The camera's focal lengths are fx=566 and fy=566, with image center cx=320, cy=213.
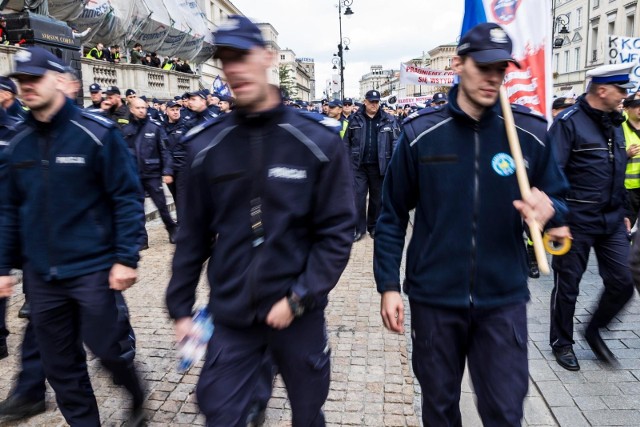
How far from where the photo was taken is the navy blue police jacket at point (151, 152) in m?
8.65

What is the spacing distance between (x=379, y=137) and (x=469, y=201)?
6959mm

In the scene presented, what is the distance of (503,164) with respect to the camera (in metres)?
2.49

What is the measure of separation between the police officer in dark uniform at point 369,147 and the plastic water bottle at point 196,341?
688 cm

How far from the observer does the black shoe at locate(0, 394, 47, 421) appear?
366 centimetres

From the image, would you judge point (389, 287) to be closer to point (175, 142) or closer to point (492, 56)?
point (492, 56)

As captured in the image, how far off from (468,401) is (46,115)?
3200mm

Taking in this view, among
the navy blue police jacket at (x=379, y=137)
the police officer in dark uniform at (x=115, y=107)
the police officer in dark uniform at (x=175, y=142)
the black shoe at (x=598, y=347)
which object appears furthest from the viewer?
the police officer in dark uniform at (x=115, y=107)

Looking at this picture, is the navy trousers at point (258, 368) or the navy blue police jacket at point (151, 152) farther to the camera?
the navy blue police jacket at point (151, 152)

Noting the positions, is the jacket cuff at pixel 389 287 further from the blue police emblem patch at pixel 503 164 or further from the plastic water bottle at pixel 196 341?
the plastic water bottle at pixel 196 341

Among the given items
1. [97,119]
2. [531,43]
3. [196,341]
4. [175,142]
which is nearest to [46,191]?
[97,119]

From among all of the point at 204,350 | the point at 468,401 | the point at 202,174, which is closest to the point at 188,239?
the point at 202,174

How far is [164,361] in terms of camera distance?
4582 mm

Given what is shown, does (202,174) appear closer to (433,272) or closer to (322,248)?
(322,248)

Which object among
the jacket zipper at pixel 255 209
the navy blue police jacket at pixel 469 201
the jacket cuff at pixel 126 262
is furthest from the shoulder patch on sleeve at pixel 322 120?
the jacket cuff at pixel 126 262
